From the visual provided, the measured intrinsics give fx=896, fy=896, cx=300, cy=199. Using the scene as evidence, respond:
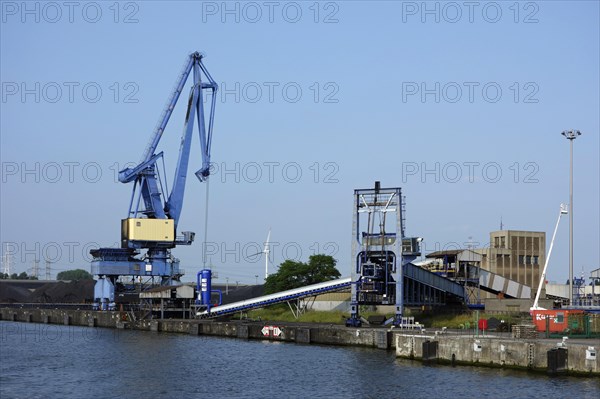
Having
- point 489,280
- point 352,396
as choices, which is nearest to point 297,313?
point 489,280

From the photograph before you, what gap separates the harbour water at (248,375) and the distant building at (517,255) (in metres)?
47.4

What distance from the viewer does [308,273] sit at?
11981cm

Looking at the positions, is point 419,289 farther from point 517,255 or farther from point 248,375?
point 517,255

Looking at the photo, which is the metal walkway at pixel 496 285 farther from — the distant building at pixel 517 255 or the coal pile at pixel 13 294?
the coal pile at pixel 13 294

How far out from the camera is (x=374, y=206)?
7856 centimetres

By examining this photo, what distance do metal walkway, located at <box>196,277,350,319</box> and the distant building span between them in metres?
33.2

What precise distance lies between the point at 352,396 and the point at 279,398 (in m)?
3.83

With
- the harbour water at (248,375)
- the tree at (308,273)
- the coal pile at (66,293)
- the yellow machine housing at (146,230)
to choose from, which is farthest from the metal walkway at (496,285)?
the coal pile at (66,293)

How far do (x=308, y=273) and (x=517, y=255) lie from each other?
2765 cm

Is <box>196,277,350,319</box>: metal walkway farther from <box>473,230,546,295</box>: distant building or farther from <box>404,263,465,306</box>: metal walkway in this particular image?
<box>473,230,546,295</box>: distant building

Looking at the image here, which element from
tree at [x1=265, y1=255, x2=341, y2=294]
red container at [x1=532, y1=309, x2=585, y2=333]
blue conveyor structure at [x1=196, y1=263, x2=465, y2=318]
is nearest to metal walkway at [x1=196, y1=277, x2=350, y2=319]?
blue conveyor structure at [x1=196, y1=263, x2=465, y2=318]

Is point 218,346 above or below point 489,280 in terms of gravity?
below

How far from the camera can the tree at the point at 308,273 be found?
119062mm

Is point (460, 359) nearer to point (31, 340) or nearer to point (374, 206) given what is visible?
point (374, 206)
